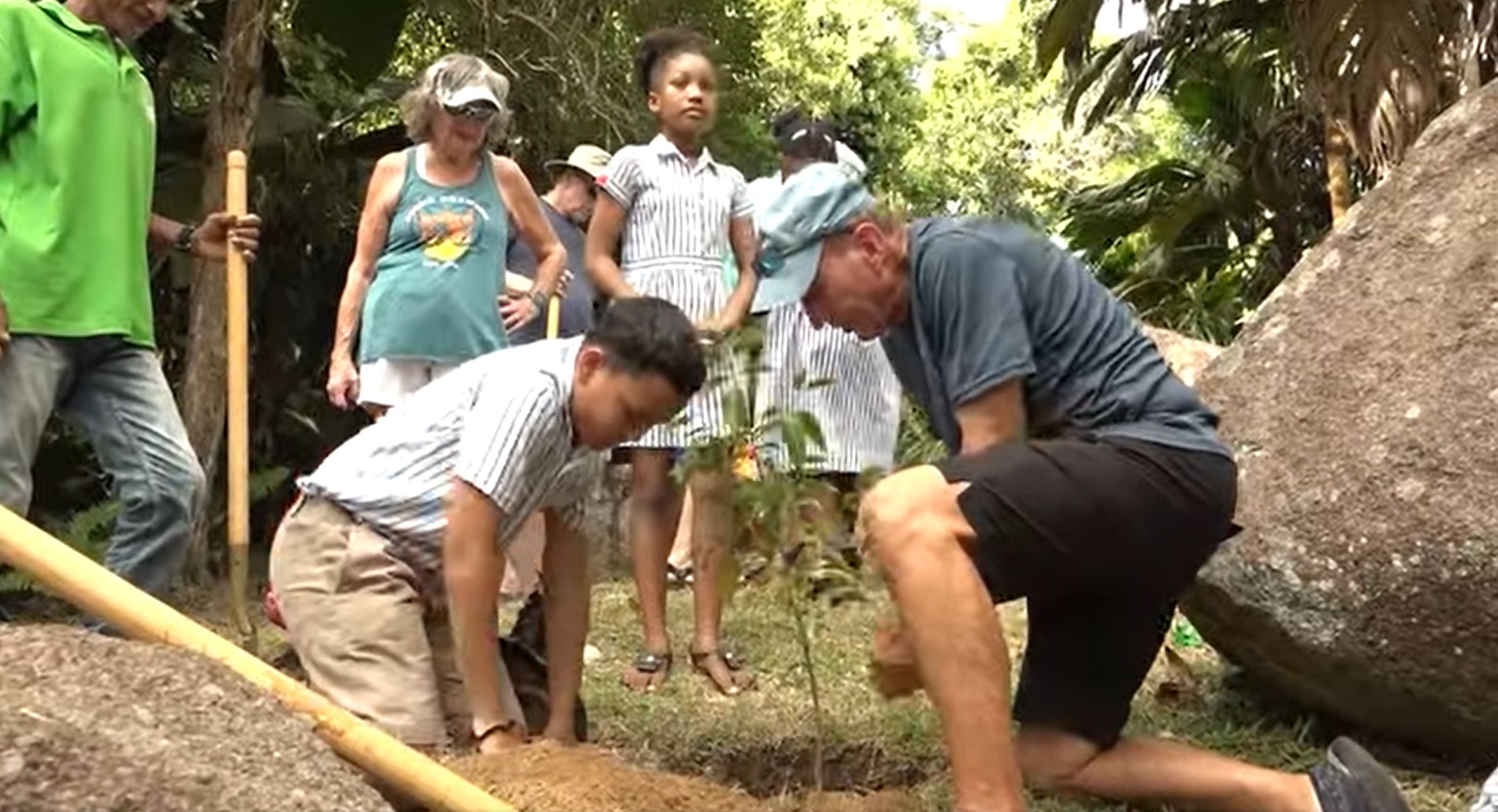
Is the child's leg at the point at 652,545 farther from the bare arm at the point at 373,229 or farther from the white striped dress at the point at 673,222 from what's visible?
the bare arm at the point at 373,229

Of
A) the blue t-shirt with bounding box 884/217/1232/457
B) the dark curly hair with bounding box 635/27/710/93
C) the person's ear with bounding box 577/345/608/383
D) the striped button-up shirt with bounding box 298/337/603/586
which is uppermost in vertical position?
the dark curly hair with bounding box 635/27/710/93

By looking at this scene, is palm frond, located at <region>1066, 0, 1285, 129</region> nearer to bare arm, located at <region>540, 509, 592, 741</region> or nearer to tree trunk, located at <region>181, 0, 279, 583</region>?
tree trunk, located at <region>181, 0, 279, 583</region>

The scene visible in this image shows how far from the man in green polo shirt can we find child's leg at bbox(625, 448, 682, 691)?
1242 mm

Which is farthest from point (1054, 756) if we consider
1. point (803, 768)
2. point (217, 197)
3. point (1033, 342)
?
point (217, 197)

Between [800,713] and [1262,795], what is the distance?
1621 mm

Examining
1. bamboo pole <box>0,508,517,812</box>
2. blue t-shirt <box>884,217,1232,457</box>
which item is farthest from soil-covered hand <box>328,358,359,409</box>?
bamboo pole <box>0,508,517,812</box>

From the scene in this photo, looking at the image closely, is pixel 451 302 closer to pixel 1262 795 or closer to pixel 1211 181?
pixel 1262 795

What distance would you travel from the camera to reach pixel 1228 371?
467cm

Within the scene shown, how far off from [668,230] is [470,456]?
2.04 meters

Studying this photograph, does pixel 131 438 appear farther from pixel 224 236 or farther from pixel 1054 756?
pixel 1054 756

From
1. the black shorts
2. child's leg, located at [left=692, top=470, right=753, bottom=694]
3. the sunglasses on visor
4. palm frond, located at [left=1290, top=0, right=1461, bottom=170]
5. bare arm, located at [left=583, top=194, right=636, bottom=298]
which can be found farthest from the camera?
palm frond, located at [left=1290, top=0, right=1461, bottom=170]

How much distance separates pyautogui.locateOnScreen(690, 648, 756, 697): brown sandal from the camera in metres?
5.26

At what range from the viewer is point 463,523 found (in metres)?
3.84

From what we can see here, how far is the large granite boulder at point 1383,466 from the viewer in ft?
13.1
